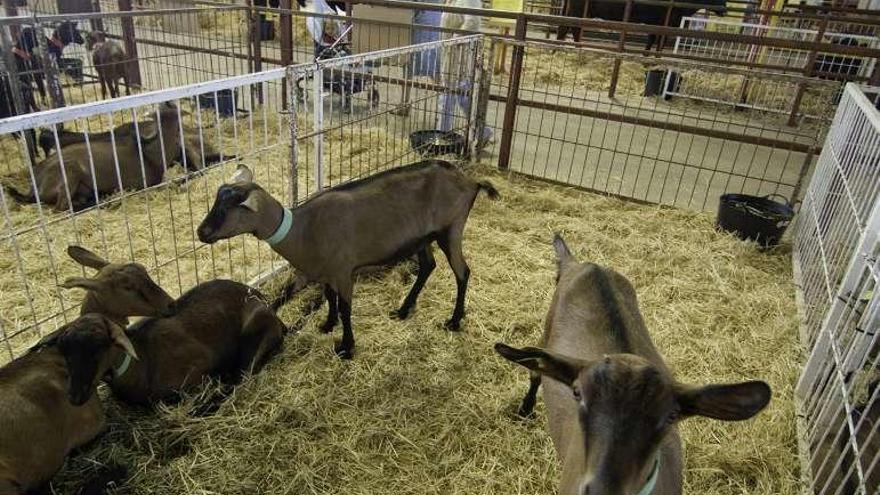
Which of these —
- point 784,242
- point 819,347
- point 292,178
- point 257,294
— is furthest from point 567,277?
point 784,242

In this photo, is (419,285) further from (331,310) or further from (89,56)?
(89,56)

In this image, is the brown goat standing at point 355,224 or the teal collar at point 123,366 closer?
the teal collar at point 123,366

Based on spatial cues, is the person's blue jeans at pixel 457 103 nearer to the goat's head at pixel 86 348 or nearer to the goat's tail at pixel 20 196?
the goat's tail at pixel 20 196

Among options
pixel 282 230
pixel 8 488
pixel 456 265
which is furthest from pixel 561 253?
pixel 8 488

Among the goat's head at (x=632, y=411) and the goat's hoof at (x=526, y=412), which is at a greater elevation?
the goat's head at (x=632, y=411)

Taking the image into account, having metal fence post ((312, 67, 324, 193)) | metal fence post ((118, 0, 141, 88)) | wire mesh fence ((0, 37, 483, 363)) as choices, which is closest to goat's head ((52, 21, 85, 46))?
metal fence post ((118, 0, 141, 88))

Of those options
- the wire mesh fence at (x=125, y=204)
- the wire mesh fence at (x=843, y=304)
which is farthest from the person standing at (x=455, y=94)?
the wire mesh fence at (x=843, y=304)

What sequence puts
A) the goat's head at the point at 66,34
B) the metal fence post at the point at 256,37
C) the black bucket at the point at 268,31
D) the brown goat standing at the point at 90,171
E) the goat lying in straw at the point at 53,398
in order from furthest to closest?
the black bucket at the point at 268,31 → the goat's head at the point at 66,34 → the metal fence post at the point at 256,37 → the brown goat standing at the point at 90,171 → the goat lying in straw at the point at 53,398

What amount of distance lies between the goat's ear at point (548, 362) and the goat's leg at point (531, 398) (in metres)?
1.46

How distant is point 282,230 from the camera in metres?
3.40

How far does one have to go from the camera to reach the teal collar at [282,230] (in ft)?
11.1

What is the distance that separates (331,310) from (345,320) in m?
0.31

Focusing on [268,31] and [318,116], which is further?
[268,31]

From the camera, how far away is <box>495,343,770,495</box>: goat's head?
1.58 meters
